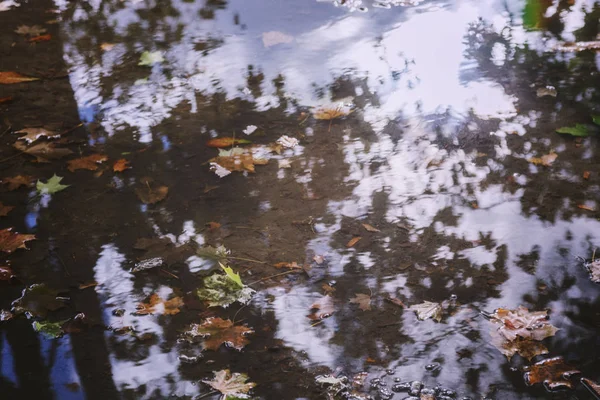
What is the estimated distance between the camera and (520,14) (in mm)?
5277

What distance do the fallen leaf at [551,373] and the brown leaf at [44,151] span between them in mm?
3375

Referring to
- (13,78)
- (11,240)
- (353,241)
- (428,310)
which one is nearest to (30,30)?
(13,78)

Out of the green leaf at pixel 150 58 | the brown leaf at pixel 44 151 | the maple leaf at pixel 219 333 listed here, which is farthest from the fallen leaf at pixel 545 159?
the green leaf at pixel 150 58

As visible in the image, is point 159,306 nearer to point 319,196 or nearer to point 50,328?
point 50,328

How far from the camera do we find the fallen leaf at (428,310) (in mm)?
2562

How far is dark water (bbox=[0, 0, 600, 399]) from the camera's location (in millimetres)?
2430

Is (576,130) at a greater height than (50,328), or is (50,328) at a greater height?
(576,130)

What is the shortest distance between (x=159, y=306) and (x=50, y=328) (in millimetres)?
550

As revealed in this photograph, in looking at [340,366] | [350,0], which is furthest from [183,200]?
[350,0]

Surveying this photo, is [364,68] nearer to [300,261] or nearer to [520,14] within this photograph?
[520,14]

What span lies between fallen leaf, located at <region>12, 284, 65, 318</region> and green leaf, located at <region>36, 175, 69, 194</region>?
0.88 m

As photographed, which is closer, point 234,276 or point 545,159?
point 234,276

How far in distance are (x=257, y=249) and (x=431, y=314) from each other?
1.06 metres

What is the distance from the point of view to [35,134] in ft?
13.0
